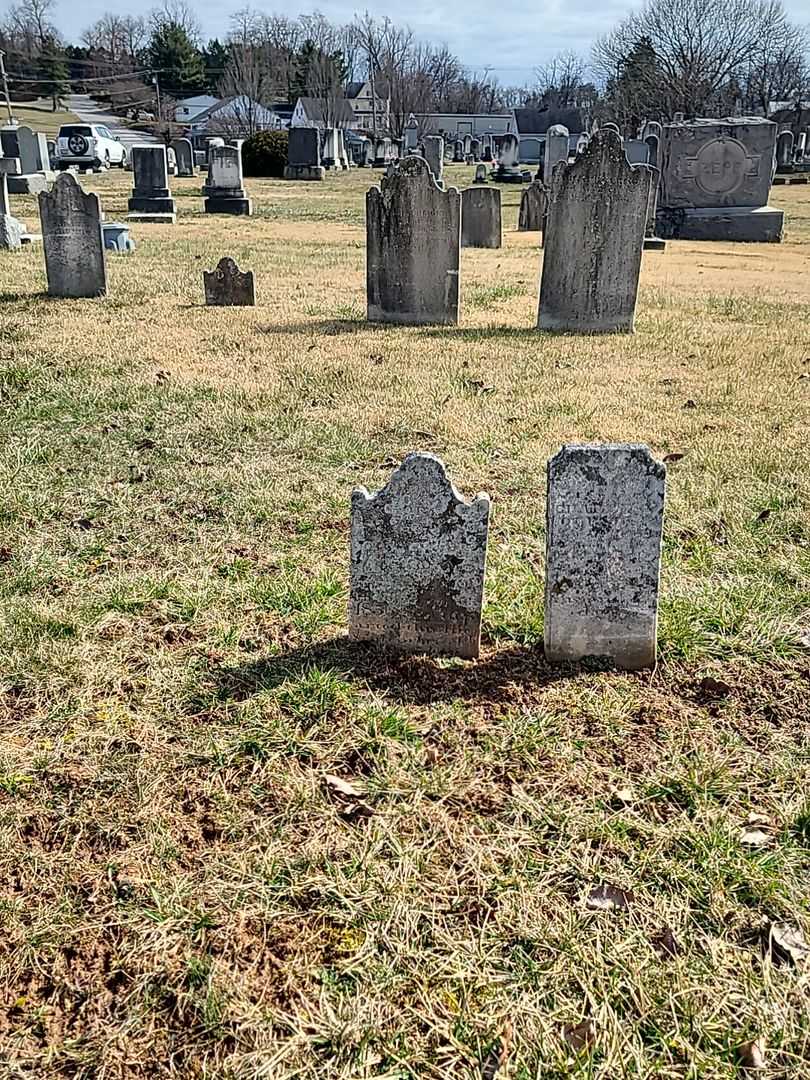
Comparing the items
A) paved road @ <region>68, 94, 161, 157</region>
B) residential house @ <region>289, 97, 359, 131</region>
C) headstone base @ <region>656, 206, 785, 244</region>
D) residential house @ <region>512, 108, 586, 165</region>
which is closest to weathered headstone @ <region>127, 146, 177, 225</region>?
headstone base @ <region>656, 206, 785, 244</region>

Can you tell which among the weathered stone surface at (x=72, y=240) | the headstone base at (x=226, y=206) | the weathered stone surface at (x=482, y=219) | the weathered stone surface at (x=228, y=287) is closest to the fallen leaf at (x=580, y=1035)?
the weathered stone surface at (x=228, y=287)

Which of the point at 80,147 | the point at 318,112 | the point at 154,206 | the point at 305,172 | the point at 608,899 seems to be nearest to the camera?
the point at 608,899

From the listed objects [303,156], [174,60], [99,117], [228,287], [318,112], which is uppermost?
[174,60]

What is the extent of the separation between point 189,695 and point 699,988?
6.07 feet

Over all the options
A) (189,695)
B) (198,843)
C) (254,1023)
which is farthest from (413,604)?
(254,1023)

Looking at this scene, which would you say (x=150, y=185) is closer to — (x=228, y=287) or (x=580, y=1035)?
(x=228, y=287)

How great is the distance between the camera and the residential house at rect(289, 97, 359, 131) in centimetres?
6712

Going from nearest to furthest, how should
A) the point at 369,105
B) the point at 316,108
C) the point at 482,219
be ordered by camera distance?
the point at 482,219 → the point at 316,108 → the point at 369,105

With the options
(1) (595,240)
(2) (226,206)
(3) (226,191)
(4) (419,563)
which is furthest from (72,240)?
(3) (226,191)

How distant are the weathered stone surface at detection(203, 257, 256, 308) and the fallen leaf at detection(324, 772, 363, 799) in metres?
8.65

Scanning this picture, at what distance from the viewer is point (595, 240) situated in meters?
8.67

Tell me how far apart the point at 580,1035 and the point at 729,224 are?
754 inches

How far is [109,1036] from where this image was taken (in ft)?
6.30

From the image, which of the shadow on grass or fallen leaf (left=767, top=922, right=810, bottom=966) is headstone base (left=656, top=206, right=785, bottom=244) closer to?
the shadow on grass
